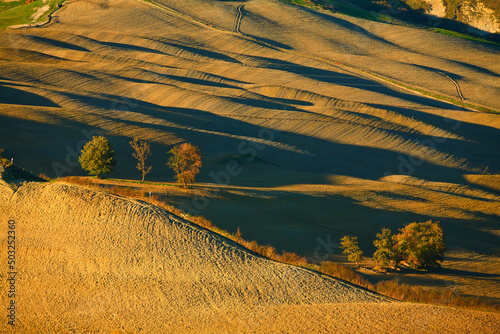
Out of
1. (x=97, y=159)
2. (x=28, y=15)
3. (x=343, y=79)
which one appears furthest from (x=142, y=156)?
(x=28, y=15)

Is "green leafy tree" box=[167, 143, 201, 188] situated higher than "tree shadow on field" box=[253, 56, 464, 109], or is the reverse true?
"tree shadow on field" box=[253, 56, 464, 109]

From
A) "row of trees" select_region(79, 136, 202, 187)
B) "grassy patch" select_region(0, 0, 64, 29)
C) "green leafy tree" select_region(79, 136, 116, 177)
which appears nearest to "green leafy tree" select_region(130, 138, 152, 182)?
"row of trees" select_region(79, 136, 202, 187)

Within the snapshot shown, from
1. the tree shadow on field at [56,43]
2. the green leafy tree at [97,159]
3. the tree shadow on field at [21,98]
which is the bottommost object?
the tree shadow on field at [21,98]

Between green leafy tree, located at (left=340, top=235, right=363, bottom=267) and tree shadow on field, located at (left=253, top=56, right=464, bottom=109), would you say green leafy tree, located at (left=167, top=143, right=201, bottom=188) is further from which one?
tree shadow on field, located at (left=253, top=56, right=464, bottom=109)

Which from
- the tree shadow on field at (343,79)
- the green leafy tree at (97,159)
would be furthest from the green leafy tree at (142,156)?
the tree shadow on field at (343,79)

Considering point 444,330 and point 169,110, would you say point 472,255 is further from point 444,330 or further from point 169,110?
point 169,110

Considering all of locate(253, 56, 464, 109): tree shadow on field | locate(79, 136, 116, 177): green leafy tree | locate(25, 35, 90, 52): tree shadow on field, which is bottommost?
locate(79, 136, 116, 177): green leafy tree

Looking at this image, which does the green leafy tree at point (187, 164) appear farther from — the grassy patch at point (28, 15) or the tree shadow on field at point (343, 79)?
the grassy patch at point (28, 15)

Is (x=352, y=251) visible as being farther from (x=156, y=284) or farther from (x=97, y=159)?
(x=97, y=159)
